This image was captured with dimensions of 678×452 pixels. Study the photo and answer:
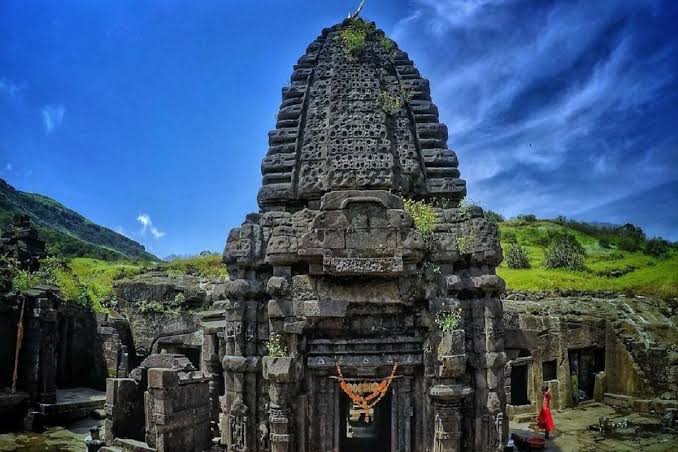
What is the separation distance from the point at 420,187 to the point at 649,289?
18542mm

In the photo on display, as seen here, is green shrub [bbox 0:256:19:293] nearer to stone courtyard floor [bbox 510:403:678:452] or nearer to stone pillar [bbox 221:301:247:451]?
stone pillar [bbox 221:301:247:451]

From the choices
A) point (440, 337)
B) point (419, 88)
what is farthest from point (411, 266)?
point (419, 88)

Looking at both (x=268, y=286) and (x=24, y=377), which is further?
(x=24, y=377)

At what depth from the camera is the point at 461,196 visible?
35.9 feet

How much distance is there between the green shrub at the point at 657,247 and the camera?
32237 mm

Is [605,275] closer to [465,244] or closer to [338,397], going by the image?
[465,244]

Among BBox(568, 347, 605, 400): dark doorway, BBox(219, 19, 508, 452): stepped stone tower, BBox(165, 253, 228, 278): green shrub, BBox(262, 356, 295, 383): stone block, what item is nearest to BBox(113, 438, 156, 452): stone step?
BBox(219, 19, 508, 452): stepped stone tower

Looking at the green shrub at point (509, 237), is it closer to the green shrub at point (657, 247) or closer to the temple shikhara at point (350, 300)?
the green shrub at point (657, 247)

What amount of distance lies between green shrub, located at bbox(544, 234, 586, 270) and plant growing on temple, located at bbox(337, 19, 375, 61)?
832 inches

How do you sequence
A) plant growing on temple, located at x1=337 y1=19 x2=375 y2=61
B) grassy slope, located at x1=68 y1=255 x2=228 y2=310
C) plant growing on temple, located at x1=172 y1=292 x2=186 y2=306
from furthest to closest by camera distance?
grassy slope, located at x1=68 y1=255 x2=228 y2=310
plant growing on temple, located at x1=172 y1=292 x2=186 y2=306
plant growing on temple, located at x1=337 y1=19 x2=375 y2=61

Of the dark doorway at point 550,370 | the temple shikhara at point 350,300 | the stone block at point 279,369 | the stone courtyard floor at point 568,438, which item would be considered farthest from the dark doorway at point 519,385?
the stone block at point 279,369

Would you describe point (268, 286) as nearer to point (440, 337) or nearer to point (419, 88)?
point (440, 337)

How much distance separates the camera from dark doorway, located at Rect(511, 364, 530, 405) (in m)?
19.9

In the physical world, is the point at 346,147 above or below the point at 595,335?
above
